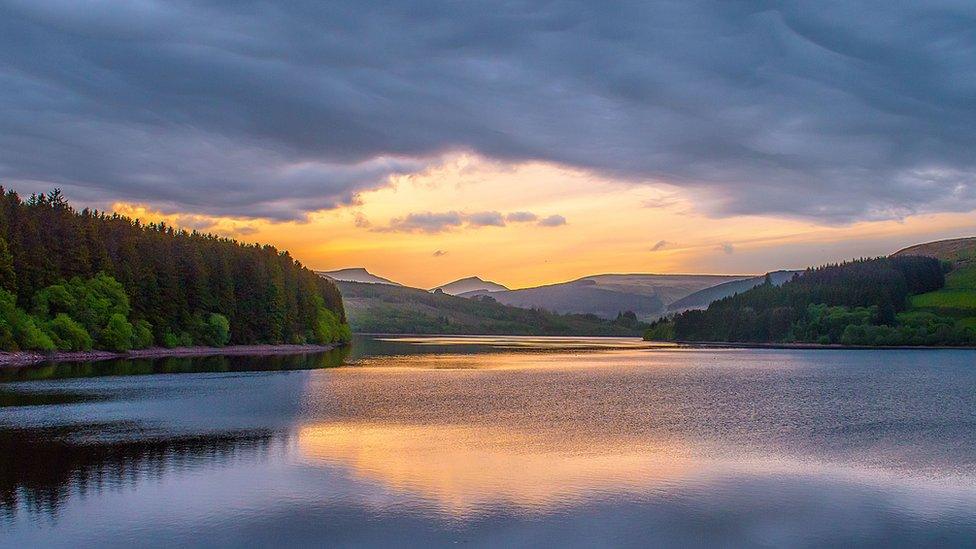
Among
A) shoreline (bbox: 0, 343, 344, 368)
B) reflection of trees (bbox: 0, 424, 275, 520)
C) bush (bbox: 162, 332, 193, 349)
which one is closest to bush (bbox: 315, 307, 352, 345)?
shoreline (bbox: 0, 343, 344, 368)

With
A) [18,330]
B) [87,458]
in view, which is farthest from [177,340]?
[87,458]

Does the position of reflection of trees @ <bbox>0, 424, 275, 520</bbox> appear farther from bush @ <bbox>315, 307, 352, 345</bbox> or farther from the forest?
bush @ <bbox>315, 307, 352, 345</bbox>

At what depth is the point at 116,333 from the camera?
109938 millimetres

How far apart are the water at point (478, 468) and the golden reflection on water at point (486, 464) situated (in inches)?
5.9

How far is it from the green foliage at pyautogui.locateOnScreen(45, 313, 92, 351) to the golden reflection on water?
71.3 metres

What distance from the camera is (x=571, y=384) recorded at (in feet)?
255

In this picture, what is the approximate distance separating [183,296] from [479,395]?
77.8 metres

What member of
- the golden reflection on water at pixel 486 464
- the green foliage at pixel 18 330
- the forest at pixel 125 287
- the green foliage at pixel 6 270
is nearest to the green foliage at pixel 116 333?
the forest at pixel 125 287

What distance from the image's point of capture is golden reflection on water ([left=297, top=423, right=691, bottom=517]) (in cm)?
2823

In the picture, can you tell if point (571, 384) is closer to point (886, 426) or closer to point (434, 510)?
point (886, 426)

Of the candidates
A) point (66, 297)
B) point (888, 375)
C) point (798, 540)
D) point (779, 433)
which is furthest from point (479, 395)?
point (66, 297)

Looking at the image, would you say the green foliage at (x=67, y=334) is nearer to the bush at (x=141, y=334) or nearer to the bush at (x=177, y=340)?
the bush at (x=141, y=334)

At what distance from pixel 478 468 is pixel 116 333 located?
91.0 m

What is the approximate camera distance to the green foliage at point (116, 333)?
109 metres
